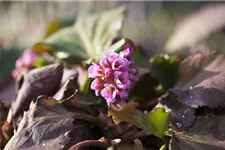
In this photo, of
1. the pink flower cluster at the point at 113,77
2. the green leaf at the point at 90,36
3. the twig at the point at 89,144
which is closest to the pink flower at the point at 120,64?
the pink flower cluster at the point at 113,77

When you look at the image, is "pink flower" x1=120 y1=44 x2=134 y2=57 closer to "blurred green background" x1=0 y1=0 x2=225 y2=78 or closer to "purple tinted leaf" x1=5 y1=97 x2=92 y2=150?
"purple tinted leaf" x1=5 y1=97 x2=92 y2=150

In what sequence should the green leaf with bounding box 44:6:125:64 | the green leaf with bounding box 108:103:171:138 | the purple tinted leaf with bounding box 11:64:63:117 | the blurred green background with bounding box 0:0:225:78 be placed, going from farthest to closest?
the blurred green background with bounding box 0:0:225:78, the green leaf with bounding box 44:6:125:64, the purple tinted leaf with bounding box 11:64:63:117, the green leaf with bounding box 108:103:171:138

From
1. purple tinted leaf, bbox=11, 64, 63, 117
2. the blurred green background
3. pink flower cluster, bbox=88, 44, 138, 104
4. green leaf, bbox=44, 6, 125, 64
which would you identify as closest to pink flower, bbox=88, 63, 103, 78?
pink flower cluster, bbox=88, 44, 138, 104

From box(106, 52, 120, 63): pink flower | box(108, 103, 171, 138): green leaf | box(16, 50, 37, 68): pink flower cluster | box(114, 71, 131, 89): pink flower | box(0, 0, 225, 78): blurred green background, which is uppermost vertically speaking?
box(106, 52, 120, 63): pink flower

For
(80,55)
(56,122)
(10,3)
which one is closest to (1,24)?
(10,3)

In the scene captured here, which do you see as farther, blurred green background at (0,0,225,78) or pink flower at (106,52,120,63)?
blurred green background at (0,0,225,78)

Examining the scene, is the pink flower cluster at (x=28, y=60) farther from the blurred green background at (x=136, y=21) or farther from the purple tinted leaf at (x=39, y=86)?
the blurred green background at (x=136, y=21)
